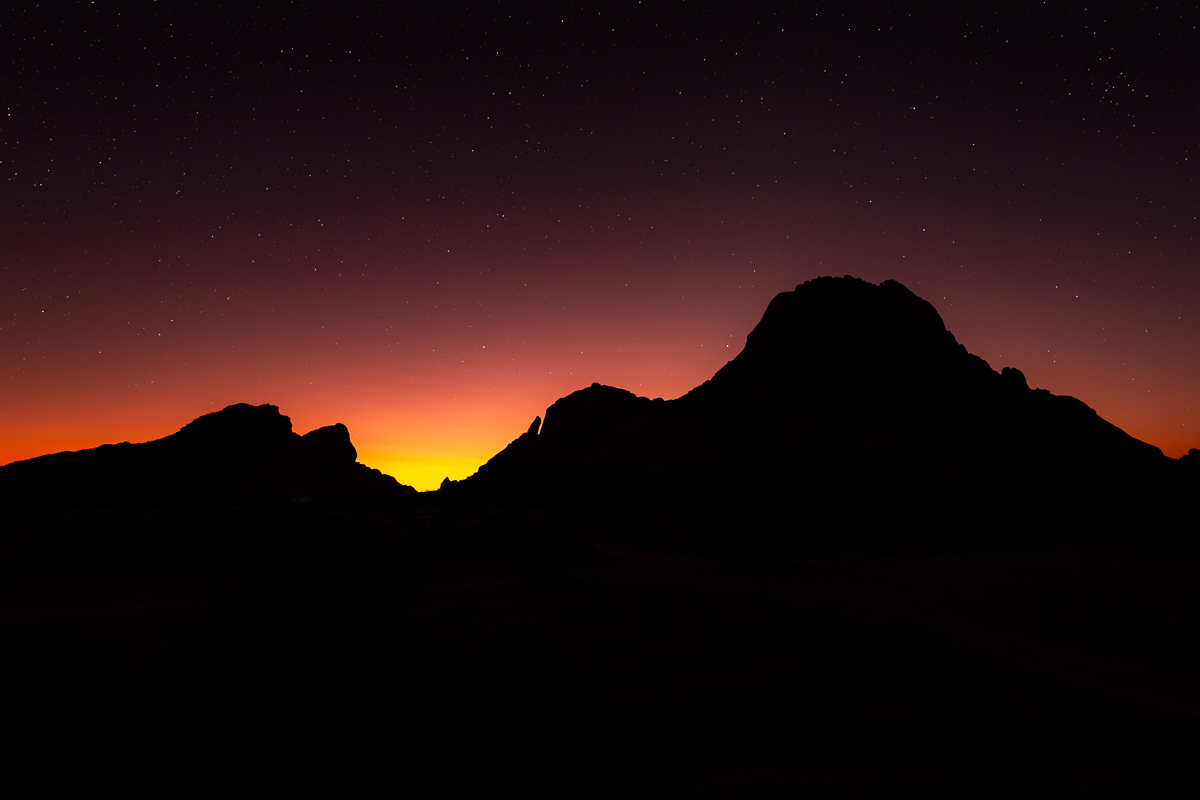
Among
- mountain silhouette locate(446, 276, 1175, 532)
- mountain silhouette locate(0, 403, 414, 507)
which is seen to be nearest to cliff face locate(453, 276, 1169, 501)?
mountain silhouette locate(446, 276, 1175, 532)

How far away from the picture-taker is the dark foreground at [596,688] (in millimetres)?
5461

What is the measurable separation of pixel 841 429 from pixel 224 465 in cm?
12295

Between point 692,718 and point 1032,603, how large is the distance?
544 inches

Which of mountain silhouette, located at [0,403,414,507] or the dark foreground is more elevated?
mountain silhouette, located at [0,403,414,507]

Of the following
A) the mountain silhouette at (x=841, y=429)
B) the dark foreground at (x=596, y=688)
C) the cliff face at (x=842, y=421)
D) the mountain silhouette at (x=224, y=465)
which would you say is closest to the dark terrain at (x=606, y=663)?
the dark foreground at (x=596, y=688)

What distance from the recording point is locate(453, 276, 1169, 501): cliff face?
71.8 metres

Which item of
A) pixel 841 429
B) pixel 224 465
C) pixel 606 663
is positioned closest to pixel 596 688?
pixel 606 663

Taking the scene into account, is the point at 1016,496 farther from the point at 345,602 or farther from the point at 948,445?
the point at 345,602

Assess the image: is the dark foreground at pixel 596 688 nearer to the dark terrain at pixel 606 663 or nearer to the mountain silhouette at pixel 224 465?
the dark terrain at pixel 606 663

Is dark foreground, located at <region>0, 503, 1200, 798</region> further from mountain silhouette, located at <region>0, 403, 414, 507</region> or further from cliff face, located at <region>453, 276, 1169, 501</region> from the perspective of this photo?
mountain silhouette, located at <region>0, 403, 414, 507</region>

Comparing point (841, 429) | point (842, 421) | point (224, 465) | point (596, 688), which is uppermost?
point (224, 465)

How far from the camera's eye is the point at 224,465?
121 metres

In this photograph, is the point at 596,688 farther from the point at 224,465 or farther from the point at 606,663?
the point at 224,465

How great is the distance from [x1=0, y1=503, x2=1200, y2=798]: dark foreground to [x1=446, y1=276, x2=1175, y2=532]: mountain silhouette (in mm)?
33354
